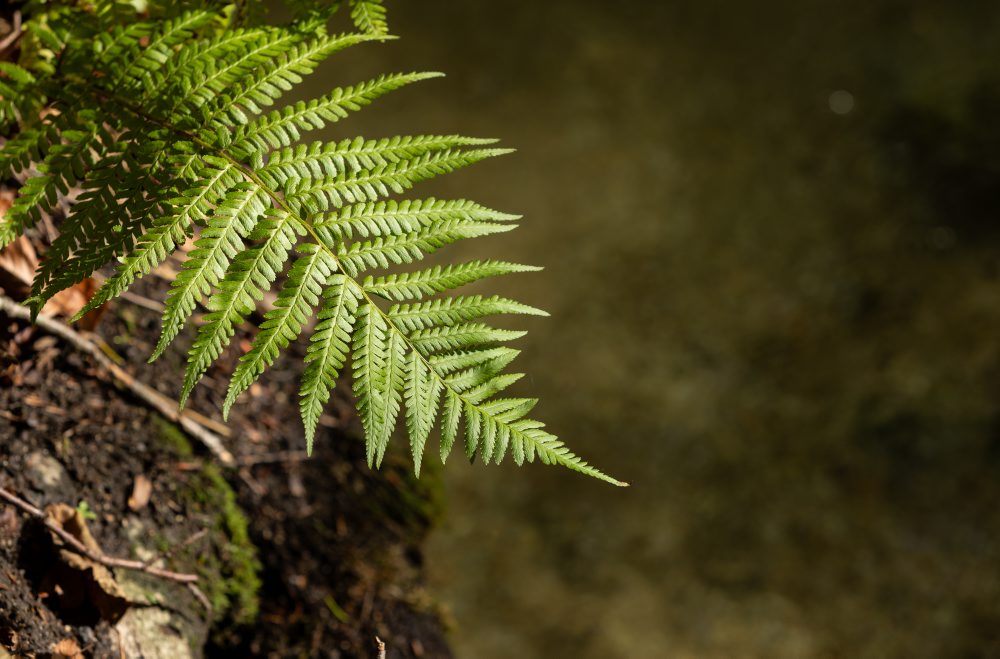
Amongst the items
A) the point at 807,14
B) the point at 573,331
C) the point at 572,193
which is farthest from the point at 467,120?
the point at 807,14

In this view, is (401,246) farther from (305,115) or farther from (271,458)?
(271,458)

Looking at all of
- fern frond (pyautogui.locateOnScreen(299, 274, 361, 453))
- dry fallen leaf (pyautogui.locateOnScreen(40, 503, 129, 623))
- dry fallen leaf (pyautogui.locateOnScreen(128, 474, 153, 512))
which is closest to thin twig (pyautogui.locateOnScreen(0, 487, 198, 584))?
dry fallen leaf (pyautogui.locateOnScreen(40, 503, 129, 623))

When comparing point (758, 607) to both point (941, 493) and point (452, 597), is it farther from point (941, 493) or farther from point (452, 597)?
point (452, 597)

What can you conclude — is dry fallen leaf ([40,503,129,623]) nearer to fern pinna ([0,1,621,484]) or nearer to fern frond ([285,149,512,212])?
fern pinna ([0,1,621,484])

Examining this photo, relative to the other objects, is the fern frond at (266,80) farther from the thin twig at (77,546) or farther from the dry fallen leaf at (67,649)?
the dry fallen leaf at (67,649)

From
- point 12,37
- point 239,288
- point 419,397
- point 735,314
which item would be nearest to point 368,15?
point 239,288

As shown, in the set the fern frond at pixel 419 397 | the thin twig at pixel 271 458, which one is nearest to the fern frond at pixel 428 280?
the fern frond at pixel 419 397
